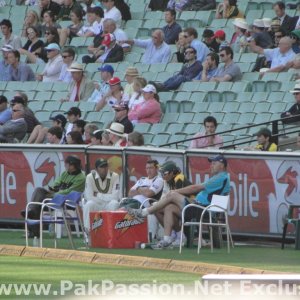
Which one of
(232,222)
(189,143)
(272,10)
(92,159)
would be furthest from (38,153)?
(272,10)

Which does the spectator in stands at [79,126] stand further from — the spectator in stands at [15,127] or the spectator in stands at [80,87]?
the spectator in stands at [80,87]

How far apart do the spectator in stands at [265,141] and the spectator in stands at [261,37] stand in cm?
421

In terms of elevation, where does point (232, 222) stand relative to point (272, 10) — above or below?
below

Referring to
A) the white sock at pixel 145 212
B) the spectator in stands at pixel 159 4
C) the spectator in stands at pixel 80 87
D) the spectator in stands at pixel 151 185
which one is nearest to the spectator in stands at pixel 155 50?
the spectator in stands at pixel 80 87

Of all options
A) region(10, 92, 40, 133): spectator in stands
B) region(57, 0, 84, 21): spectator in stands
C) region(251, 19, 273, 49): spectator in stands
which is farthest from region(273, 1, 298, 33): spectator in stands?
region(57, 0, 84, 21): spectator in stands

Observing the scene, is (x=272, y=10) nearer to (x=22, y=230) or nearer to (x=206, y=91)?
(x=206, y=91)

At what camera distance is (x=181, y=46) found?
940 inches

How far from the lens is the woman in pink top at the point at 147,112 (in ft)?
72.9

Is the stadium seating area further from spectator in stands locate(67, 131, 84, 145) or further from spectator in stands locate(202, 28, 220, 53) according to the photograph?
spectator in stands locate(67, 131, 84, 145)

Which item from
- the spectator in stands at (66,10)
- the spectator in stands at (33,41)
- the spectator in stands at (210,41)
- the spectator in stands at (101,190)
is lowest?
the spectator in stands at (101,190)

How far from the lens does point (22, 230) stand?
21.3 m

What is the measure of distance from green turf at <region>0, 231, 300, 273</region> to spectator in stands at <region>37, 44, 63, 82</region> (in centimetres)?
752

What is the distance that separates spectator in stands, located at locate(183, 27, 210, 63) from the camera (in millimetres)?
23406

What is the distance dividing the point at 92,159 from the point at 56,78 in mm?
5813
